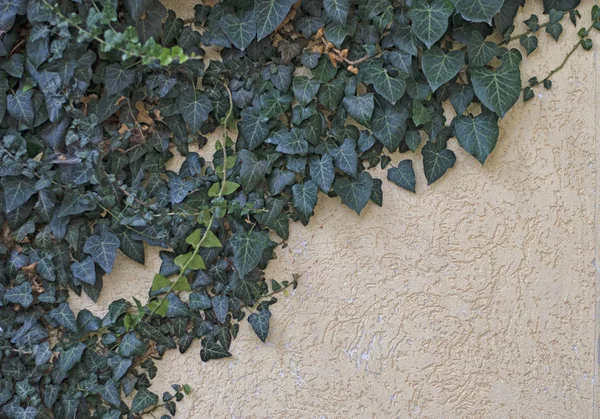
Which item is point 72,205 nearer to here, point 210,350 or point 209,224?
point 209,224

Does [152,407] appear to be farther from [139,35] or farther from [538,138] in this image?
[538,138]

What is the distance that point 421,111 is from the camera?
2039 mm

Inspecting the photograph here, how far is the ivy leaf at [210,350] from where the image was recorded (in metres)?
2.09

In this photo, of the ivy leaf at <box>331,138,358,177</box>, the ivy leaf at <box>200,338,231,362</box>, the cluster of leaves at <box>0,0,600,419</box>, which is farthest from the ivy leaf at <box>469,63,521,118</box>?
the ivy leaf at <box>200,338,231,362</box>

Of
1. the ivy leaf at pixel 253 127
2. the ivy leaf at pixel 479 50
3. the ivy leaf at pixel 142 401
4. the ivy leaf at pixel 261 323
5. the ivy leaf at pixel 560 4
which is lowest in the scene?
the ivy leaf at pixel 142 401

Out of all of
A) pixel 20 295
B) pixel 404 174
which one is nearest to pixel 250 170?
pixel 404 174

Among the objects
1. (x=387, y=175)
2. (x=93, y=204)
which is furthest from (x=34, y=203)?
(x=387, y=175)

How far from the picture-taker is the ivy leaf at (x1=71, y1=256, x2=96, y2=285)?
6.61 ft

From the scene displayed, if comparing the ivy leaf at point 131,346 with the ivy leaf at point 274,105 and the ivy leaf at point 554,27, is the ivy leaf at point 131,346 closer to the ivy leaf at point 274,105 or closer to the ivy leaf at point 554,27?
the ivy leaf at point 274,105

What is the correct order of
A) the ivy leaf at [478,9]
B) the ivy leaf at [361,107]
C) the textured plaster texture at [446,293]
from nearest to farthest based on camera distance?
the ivy leaf at [478,9] → the ivy leaf at [361,107] → the textured plaster texture at [446,293]

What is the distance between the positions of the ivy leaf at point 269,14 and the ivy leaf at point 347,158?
416 mm

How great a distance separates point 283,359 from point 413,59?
3.44 ft

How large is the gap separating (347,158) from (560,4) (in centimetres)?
84

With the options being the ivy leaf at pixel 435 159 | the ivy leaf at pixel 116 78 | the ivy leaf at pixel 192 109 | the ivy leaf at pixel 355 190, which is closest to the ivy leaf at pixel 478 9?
the ivy leaf at pixel 435 159
